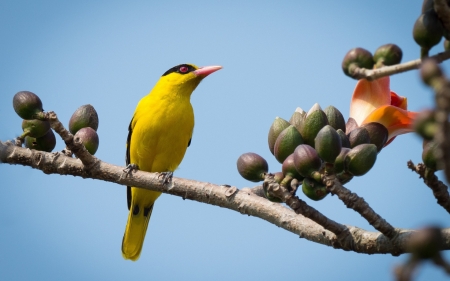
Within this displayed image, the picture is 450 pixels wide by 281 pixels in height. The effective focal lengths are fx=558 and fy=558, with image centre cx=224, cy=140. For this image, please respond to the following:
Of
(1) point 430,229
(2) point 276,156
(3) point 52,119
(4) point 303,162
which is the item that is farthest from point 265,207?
(1) point 430,229

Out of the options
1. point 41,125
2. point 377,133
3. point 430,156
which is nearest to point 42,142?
point 41,125

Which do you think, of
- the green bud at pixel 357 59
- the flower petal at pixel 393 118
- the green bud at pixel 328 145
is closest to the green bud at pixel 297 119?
the flower petal at pixel 393 118

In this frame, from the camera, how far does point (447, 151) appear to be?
0.91 metres

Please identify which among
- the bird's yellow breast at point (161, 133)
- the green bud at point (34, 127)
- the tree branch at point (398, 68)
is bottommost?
the tree branch at point (398, 68)

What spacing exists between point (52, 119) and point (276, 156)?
1240mm

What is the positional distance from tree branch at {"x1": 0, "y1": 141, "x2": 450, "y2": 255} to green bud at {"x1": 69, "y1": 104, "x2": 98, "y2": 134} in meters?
0.32

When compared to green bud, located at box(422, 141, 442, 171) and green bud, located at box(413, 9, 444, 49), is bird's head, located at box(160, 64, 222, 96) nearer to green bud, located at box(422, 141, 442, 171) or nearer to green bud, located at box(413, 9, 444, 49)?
green bud, located at box(422, 141, 442, 171)

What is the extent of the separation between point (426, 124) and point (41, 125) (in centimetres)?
274

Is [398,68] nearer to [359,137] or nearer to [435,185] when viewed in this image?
[435,185]

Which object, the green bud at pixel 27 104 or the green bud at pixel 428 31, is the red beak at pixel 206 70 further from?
the green bud at pixel 428 31

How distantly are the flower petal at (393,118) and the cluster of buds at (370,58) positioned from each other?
2.60ft

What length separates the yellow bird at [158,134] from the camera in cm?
563

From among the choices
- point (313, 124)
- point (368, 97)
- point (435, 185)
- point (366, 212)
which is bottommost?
point (366, 212)

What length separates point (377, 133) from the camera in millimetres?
2703
